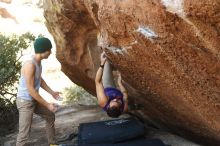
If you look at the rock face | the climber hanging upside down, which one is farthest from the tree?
the climber hanging upside down

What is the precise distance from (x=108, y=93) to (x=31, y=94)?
1.34m

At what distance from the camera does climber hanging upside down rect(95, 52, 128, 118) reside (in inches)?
288

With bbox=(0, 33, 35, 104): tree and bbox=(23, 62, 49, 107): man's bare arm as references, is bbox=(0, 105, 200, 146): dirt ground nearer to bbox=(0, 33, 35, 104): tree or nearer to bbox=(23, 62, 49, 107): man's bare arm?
bbox=(0, 33, 35, 104): tree

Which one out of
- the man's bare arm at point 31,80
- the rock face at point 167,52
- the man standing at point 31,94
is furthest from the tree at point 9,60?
the man's bare arm at point 31,80

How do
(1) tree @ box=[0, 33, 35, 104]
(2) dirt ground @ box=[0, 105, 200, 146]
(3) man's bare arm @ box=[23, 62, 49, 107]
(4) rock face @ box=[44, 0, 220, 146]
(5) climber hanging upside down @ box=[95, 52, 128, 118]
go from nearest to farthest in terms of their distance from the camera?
1. (4) rock face @ box=[44, 0, 220, 146]
2. (3) man's bare arm @ box=[23, 62, 49, 107]
3. (5) climber hanging upside down @ box=[95, 52, 128, 118]
4. (2) dirt ground @ box=[0, 105, 200, 146]
5. (1) tree @ box=[0, 33, 35, 104]

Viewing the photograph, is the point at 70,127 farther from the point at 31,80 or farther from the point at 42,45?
the point at 42,45

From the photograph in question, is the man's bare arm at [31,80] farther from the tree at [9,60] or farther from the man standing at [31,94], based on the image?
the tree at [9,60]

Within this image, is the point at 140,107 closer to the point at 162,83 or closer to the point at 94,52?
the point at 94,52

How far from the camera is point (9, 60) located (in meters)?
10.6

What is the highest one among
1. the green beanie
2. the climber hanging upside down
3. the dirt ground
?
the green beanie

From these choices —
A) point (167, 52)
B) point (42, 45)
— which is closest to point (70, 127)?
point (42, 45)

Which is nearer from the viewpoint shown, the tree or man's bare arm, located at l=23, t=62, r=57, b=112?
man's bare arm, located at l=23, t=62, r=57, b=112

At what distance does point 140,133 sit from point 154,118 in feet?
3.37

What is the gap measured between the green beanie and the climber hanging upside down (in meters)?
0.93
